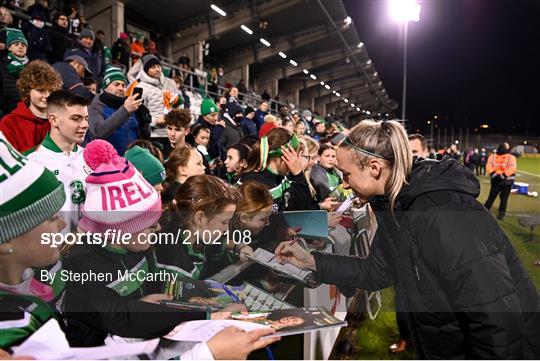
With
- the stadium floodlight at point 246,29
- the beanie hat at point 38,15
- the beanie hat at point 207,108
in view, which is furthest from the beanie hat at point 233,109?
the stadium floodlight at point 246,29

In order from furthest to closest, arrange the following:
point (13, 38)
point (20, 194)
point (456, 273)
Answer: point (13, 38)
point (456, 273)
point (20, 194)

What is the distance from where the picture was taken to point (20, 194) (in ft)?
4.21

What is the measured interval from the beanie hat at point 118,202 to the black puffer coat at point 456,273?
1.03 metres

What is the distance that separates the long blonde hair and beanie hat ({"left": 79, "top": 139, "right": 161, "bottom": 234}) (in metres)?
0.94

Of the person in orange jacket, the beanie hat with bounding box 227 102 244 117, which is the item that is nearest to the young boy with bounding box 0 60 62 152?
the beanie hat with bounding box 227 102 244 117

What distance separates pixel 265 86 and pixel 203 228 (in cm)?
3100

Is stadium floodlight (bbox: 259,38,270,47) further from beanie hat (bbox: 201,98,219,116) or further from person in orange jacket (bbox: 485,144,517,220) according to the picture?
beanie hat (bbox: 201,98,219,116)

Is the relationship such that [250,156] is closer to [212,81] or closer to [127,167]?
[127,167]

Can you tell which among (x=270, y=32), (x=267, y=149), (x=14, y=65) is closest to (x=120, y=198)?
(x=267, y=149)

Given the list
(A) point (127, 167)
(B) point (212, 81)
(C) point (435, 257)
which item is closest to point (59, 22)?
(A) point (127, 167)

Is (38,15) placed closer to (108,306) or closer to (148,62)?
(148,62)

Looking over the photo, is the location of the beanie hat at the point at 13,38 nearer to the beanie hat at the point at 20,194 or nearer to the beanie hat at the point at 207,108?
the beanie hat at the point at 207,108

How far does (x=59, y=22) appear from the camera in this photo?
23.8 feet

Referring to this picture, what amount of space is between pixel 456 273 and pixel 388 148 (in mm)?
597
